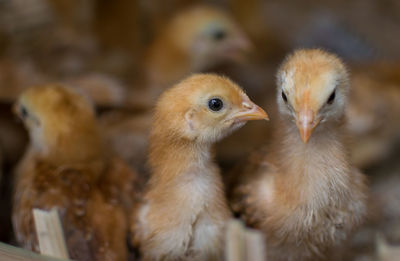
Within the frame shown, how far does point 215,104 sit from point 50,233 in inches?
23.2

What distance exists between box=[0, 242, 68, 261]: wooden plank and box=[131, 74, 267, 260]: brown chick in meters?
0.46

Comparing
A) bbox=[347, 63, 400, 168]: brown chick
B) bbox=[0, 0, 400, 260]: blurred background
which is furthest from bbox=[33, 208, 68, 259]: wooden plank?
bbox=[347, 63, 400, 168]: brown chick

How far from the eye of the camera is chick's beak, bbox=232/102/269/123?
1.84 meters

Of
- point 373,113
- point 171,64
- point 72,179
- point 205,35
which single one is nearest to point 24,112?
point 72,179

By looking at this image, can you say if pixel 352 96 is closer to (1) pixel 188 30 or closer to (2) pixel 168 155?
(1) pixel 188 30

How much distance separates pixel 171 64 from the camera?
9.86 ft

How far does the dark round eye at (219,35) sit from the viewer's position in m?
2.99

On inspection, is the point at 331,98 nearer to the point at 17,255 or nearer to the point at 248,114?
the point at 248,114

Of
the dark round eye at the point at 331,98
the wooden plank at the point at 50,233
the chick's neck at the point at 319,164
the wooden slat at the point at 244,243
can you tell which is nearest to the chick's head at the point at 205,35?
the chick's neck at the point at 319,164

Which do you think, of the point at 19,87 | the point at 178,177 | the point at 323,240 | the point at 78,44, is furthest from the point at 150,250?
the point at 78,44

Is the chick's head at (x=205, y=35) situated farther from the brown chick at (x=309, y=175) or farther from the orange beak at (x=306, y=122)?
the orange beak at (x=306, y=122)

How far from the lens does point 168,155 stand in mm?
1901

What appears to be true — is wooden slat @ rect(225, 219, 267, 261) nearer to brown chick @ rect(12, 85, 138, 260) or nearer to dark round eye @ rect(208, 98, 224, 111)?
dark round eye @ rect(208, 98, 224, 111)

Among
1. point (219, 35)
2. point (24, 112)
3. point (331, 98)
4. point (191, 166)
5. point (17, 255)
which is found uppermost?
point (219, 35)
